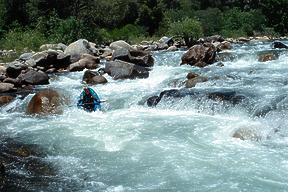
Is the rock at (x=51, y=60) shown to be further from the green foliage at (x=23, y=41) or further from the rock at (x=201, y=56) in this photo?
the rock at (x=201, y=56)

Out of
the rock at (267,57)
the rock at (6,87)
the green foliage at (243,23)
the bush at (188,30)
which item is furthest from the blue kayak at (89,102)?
the green foliage at (243,23)

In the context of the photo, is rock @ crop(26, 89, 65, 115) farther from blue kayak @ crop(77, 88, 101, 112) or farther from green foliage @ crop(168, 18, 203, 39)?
green foliage @ crop(168, 18, 203, 39)

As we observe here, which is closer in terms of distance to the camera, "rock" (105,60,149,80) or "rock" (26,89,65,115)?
"rock" (26,89,65,115)

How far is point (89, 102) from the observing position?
472 inches

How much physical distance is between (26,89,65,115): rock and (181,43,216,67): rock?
260 inches

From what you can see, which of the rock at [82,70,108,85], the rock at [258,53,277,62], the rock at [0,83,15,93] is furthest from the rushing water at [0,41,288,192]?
the rock at [258,53,277,62]

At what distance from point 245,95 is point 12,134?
5.84 m

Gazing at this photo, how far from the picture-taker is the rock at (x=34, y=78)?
15.7 metres

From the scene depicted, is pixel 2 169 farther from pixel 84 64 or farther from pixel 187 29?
pixel 187 29

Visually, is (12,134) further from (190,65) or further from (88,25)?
(88,25)

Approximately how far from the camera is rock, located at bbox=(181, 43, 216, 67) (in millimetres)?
17203

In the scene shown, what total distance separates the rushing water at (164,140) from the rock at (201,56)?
8.44 ft

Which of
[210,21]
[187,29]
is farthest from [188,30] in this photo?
[210,21]

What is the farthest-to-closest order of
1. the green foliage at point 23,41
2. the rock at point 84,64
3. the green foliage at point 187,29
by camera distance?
the green foliage at point 187,29 → the green foliage at point 23,41 → the rock at point 84,64
